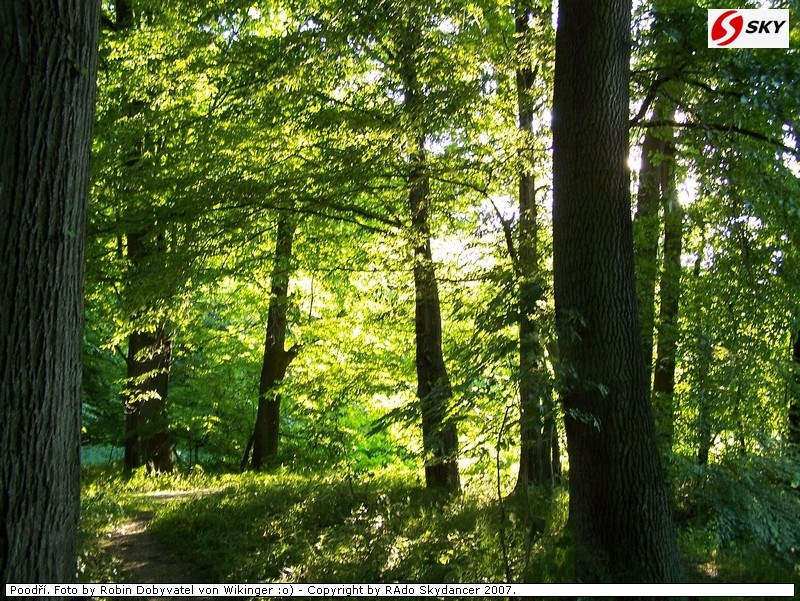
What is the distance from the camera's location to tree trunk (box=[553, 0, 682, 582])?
4.69 metres

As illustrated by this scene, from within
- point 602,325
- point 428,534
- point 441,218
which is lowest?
point 428,534

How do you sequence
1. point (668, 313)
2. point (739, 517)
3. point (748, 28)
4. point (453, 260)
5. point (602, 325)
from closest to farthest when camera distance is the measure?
point (602, 325) < point (748, 28) < point (739, 517) < point (668, 313) < point (453, 260)

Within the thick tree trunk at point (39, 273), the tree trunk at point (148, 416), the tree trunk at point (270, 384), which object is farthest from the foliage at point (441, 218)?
the tree trunk at point (270, 384)

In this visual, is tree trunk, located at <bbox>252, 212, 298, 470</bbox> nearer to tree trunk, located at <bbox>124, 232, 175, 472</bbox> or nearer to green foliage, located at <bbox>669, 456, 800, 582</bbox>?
tree trunk, located at <bbox>124, 232, 175, 472</bbox>

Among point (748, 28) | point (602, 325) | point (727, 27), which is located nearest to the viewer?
point (602, 325)

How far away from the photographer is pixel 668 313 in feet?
25.9

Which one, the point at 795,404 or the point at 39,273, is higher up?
the point at 39,273

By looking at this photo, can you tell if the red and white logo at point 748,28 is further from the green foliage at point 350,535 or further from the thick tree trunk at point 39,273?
the thick tree trunk at point 39,273

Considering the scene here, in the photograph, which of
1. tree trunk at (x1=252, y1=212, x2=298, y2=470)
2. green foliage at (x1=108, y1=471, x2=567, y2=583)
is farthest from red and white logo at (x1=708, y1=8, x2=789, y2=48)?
tree trunk at (x1=252, y1=212, x2=298, y2=470)

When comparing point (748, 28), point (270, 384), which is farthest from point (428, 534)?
point (270, 384)

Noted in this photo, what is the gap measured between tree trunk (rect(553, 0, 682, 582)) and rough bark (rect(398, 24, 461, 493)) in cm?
104

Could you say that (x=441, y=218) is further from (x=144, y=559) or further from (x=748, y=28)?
(x=144, y=559)

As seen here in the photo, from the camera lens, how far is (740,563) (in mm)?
5992

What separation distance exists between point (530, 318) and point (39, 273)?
325cm
